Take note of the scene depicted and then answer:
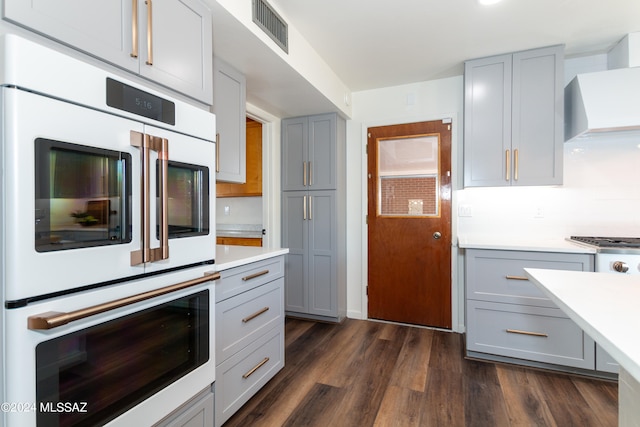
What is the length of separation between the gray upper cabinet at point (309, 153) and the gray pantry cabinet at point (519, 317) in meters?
1.59

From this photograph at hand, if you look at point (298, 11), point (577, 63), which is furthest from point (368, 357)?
point (577, 63)

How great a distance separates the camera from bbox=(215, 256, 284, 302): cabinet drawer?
5.48ft

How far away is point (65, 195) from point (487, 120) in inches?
113

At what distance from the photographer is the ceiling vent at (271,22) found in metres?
1.83

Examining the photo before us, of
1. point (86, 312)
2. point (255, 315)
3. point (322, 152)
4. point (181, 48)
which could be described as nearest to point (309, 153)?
point (322, 152)

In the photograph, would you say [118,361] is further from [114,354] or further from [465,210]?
[465,210]

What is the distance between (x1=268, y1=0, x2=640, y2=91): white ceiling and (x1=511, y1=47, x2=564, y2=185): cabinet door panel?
14 cm

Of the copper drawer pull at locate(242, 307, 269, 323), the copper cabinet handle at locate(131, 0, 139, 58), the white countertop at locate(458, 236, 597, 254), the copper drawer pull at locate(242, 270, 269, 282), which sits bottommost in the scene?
the copper drawer pull at locate(242, 307, 269, 323)

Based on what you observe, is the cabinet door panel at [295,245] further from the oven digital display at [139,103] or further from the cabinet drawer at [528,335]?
the oven digital display at [139,103]

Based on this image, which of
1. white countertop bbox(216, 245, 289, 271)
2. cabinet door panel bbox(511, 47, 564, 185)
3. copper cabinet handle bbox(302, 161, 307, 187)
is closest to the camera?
white countertop bbox(216, 245, 289, 271)

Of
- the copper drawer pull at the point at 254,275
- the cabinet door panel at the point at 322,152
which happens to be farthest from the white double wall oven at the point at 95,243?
the cabinet door panel at the point at 322,152

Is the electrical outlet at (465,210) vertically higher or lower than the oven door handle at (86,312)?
higher

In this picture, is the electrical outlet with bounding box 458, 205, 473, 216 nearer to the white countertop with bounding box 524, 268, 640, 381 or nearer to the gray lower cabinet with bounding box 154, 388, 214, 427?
the white countertop with bounding box 524, 268, 640, 381

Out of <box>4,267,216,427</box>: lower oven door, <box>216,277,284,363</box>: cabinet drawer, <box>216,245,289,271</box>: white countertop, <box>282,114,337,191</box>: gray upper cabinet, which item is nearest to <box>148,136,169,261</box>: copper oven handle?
<box>4,267,216,427</box>: lower oven door
